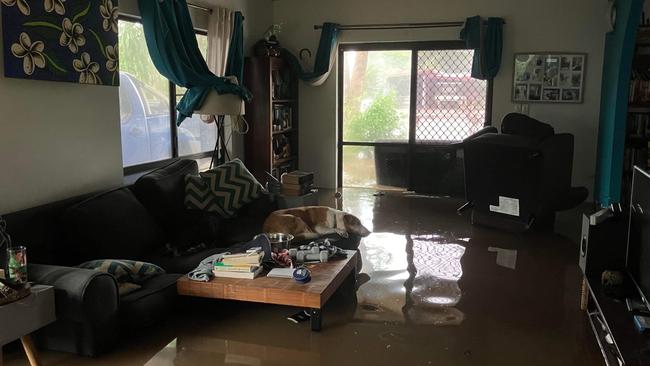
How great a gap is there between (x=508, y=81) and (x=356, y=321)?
4.31 metres

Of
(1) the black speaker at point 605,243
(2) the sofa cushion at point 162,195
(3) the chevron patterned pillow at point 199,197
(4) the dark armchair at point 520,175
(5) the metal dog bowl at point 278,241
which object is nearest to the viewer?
(1) the black speaker at point 605,243

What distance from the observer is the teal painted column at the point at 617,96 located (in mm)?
4914

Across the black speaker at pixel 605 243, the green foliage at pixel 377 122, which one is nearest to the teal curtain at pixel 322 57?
the green foliage at pixel 377 122

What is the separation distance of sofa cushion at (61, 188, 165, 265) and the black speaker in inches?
100

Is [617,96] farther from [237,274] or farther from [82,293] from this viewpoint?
[82,293]

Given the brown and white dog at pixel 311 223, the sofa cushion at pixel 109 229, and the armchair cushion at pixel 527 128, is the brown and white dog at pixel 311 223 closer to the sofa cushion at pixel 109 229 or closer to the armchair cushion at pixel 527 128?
the sofa cushion at pixel 109 229

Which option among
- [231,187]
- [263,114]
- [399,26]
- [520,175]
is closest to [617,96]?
[520,175]

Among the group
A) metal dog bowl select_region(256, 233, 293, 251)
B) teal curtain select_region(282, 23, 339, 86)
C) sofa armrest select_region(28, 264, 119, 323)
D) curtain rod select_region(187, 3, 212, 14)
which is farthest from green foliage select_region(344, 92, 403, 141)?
sofa armrest select_region(28, 264, 119, 323)

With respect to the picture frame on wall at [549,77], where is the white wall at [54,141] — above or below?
below

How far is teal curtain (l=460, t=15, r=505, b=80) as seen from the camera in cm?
618

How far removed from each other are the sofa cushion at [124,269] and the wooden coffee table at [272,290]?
199 mm

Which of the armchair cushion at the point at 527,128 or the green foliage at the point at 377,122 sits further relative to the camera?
the green foliage at the point at 377,122

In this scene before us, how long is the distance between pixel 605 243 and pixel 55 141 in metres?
3.19

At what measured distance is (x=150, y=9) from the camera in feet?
13.8
